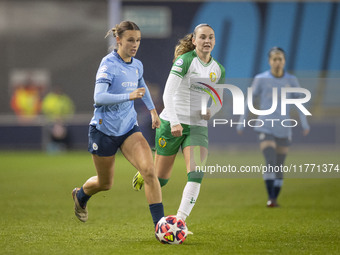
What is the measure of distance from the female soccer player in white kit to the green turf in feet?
2.39

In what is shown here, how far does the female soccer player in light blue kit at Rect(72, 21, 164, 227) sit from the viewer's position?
702cm

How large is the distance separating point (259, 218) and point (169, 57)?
1861cm

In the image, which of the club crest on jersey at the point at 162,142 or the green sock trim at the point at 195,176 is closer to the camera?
the green sock trim at the point at 195,176

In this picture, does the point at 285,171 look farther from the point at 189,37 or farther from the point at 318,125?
the point at 318,125

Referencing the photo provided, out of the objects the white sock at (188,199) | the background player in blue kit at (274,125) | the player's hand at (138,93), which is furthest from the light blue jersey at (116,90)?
the background player in blue kit at (274,125)

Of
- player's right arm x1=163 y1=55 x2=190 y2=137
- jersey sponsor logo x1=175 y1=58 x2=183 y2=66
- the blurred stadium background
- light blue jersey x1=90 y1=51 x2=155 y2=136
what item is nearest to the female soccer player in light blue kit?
light blue jersey x1=90 y1=51 x2=155 y2=136

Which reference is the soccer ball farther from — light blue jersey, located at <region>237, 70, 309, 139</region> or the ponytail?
light blue jersey, located at <region>237, 70, 309, 139</region>

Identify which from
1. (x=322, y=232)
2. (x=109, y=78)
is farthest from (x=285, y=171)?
(x=109, y=78)

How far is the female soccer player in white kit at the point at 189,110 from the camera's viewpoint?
730cm

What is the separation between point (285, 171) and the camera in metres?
12.0

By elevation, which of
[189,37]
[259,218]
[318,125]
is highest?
[189,37]

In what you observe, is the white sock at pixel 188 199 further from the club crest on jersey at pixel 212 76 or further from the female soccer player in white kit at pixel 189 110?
the club crest on jersey at pixel 212 76

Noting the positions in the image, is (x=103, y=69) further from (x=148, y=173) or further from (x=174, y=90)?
(x=148, y=173)

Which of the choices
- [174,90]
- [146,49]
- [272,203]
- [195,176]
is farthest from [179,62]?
[146,49]
